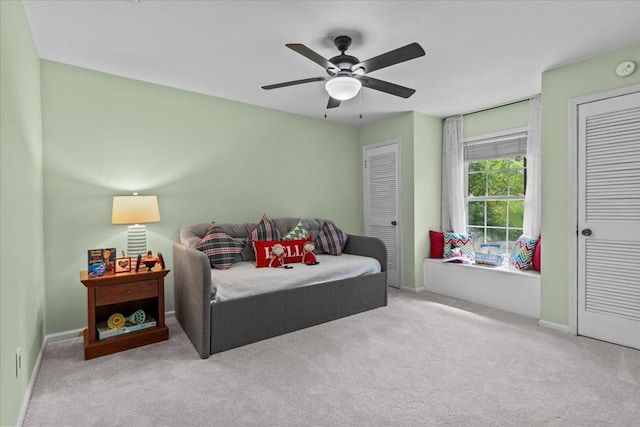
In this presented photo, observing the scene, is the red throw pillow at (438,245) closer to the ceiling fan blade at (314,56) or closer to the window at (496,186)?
the window at (496,186)

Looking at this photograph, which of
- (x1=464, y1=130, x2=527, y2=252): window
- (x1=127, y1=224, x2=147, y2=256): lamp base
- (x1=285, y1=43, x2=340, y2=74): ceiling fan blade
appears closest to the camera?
(x1=285, y1=43, x2=340, y2=74): ceiling fan blade

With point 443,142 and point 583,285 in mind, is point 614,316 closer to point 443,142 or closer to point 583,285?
point 583,285

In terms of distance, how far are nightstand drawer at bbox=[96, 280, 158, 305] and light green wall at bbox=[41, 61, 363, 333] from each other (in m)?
0.62

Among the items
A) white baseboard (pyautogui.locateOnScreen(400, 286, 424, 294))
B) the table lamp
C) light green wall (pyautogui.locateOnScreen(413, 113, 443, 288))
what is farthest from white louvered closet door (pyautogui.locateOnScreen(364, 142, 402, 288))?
the table lamp

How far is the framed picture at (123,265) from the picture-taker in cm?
269

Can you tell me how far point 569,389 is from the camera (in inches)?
78.7

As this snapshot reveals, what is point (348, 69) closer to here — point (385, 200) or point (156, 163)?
point (156, 163)

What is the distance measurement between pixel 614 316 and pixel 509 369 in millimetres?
1205

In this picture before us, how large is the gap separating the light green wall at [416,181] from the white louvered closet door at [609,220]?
1.80 m

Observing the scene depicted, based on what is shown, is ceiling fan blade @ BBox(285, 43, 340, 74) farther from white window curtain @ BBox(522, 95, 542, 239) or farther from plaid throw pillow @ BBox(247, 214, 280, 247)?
white window curtain @ BBox(522, 95, 542, 239)

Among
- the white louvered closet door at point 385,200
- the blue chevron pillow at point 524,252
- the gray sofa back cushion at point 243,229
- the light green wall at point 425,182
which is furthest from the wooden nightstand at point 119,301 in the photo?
the blue chevron pillow at point 524,252

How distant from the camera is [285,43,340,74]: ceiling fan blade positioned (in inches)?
77.9

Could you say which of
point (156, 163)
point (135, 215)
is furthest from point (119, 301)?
point (156, 163)

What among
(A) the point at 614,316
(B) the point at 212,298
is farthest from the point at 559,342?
(B) the point at 212,298
